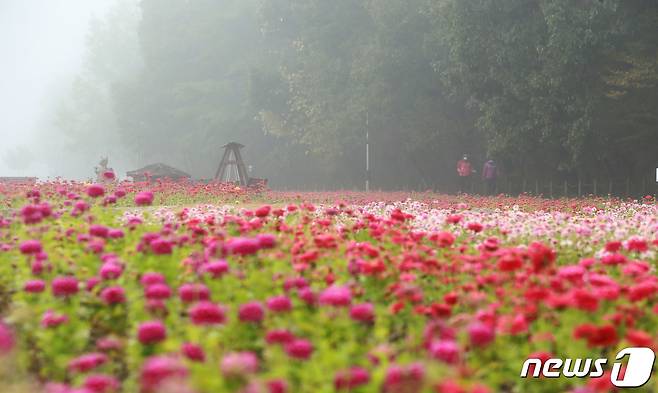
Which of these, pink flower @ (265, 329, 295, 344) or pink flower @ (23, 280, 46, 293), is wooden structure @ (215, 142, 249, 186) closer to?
pink flower @ (23, 280, 46, 293)

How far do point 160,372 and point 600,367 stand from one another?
8.72ft

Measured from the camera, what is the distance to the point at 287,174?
50.0m

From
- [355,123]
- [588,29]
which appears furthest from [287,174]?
[588,29]

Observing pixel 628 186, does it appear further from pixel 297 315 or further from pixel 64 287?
pixel 64 287

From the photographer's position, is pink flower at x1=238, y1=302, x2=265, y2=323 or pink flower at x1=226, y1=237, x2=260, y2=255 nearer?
pink flower at x1=238, y1=302, x2=265, y2=323

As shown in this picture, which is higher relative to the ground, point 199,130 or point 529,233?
point 199,130

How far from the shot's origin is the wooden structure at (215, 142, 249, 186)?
3008 cm

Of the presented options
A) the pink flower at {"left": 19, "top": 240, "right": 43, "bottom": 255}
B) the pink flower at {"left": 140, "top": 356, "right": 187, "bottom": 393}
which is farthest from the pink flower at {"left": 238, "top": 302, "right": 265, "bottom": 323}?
the pink flower at {"left": 19, "top": 240, "right": 43, "bottom": 255}

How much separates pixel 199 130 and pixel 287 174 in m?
7.63

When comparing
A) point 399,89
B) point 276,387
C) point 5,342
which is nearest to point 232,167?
point 399,89

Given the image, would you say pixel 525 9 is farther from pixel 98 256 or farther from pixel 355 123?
pixel 98 256

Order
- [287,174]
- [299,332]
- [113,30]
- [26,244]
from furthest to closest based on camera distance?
[113,30] → [287,174] → [26,244] → [299,332]

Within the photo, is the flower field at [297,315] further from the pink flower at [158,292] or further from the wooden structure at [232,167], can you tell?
the wooden structure at [232,167]

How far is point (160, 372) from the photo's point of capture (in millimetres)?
2635
